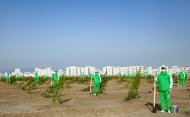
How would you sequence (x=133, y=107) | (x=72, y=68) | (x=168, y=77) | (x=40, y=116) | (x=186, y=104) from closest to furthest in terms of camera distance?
(x=40, y=116) → (x=168, y=77) → (x=133, y=107) → (x=186, y=104) → (x=72, y=68)

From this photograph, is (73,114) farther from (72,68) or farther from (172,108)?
(72,68)

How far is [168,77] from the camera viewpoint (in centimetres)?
1128

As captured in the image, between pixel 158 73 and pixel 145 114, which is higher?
pixel 158 73

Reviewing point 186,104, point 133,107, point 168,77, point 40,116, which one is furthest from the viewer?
point 186,104

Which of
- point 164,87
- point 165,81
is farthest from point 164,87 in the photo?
point 165,81

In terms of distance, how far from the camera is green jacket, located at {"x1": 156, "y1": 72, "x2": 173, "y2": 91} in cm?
1113

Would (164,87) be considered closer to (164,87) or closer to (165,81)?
(164,87)

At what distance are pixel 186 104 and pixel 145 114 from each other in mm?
3150

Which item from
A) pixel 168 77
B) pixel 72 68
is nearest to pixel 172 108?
pixel 168 77

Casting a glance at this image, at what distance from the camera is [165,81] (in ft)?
36.8

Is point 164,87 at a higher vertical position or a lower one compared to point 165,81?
lower

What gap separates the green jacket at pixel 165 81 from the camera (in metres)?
11.1

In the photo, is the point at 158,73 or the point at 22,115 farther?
the point at 158,73

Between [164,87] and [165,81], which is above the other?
[165,81]
